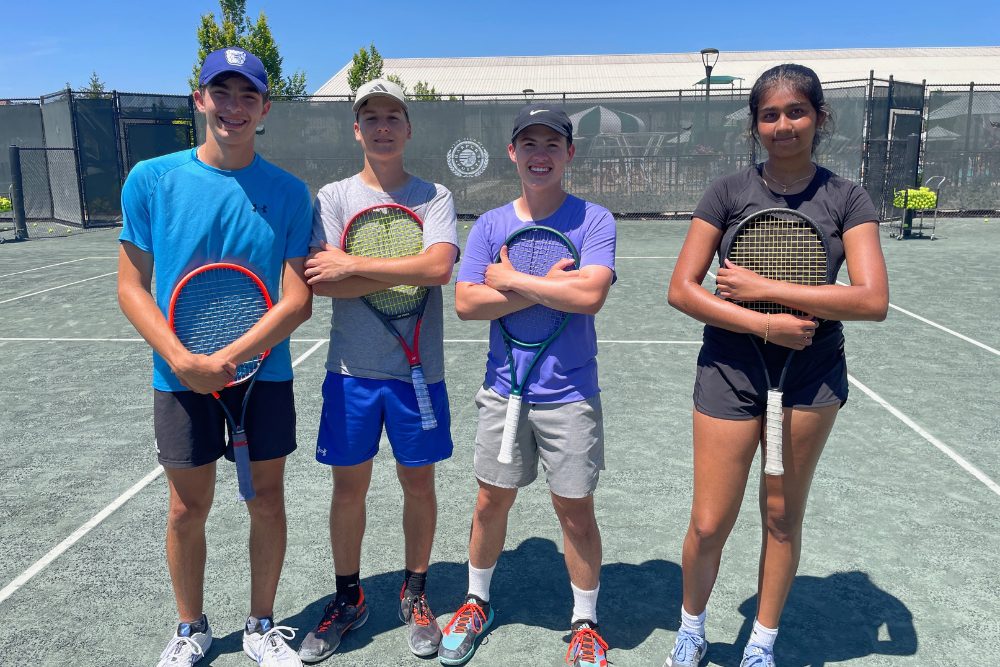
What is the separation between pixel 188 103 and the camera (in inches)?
781

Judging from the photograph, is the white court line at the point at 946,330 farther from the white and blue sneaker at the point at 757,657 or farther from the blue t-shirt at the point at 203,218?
the blue t-shirt at the point at 203,218

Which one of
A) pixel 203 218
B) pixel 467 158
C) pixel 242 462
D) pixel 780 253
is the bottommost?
pixel 242 462

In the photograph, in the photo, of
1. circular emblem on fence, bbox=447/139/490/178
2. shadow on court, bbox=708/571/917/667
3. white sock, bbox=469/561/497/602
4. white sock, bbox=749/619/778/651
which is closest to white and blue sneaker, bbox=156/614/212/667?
white sock, bbox=469/561/497/602

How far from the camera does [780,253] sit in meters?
2.41

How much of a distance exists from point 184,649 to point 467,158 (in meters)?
17.4

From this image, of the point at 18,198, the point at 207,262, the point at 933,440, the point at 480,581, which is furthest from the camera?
the point at 18,198

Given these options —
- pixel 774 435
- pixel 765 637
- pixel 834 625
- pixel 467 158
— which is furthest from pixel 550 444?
pixel 467 158

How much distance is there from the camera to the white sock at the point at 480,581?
9.62ft

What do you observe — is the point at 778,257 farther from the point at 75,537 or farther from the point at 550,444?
the point at 75,537

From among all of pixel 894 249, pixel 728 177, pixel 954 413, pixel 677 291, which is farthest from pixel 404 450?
pixel 894 249

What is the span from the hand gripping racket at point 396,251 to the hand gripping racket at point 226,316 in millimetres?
399

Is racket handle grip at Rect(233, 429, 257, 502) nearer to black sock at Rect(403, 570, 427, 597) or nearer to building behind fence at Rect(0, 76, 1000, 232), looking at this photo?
black sock at Rect(403, 570, 427, 597)

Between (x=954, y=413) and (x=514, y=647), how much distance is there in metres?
3.97

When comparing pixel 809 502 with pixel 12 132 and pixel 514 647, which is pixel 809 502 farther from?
pixel 12 132
